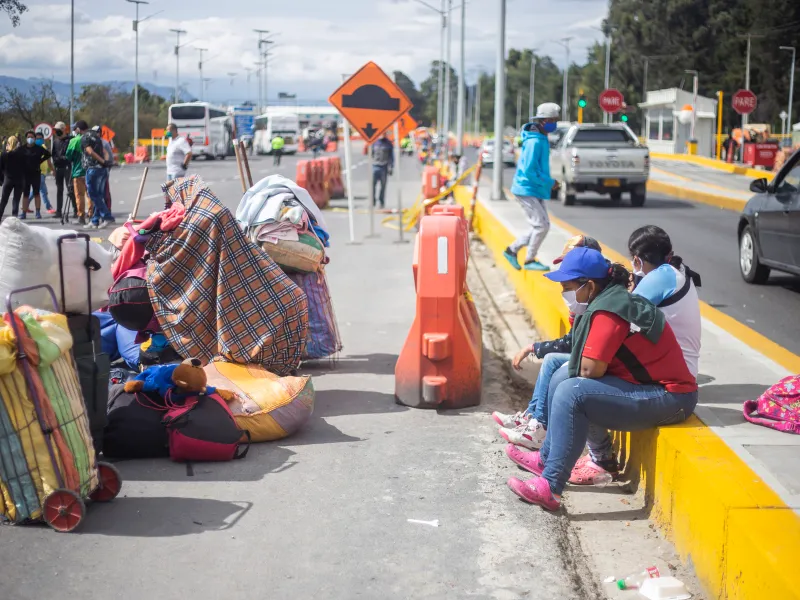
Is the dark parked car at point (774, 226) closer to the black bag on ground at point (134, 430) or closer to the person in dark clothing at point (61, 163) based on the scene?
the black bag on ground at point (134, 430)

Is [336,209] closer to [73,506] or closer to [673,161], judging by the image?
[73,506]

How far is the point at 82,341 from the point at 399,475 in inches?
71.4

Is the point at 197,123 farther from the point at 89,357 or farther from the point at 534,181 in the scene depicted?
the point at 89,357

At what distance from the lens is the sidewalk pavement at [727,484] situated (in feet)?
11.8

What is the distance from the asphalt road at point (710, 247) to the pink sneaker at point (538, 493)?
15.3 feet

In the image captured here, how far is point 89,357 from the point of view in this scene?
5.23 meters

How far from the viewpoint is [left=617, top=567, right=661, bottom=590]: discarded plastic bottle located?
13.8 feet

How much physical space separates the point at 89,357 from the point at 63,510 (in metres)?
0.92

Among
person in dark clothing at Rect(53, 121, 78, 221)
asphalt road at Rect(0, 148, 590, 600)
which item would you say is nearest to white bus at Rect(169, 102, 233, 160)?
person in dark clothing at Rect(53, 121, 78, 221)

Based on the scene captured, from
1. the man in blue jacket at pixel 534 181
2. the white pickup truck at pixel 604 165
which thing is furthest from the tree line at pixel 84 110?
the white pickup truck at pixel 604 165

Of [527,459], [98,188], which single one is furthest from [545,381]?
[98,188]

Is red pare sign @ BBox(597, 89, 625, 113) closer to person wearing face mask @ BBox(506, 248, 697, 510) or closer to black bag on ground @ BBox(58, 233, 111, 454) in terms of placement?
person wearing face mask @ BBox(506, 248, 697, 510)

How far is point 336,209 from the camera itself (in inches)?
982

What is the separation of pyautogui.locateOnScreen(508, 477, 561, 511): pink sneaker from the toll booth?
60792 millimetres
